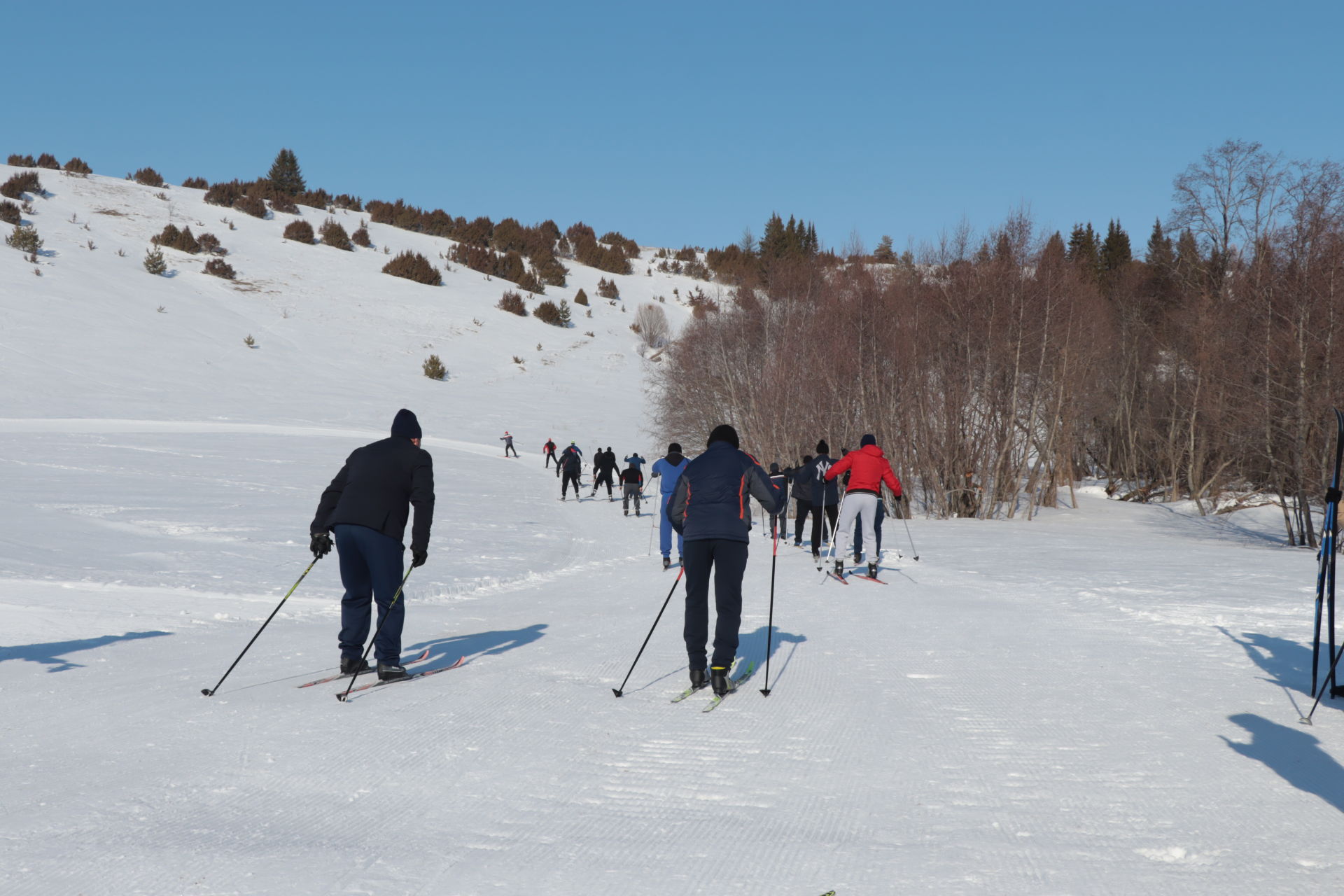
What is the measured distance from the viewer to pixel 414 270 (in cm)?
6272

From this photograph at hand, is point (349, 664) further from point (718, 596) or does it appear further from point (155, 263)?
point (155, 263)

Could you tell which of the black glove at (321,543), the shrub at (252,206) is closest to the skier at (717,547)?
the black glove at (321,543)

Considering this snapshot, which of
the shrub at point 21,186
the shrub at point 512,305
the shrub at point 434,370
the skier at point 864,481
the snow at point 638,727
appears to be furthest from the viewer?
the shrub at point 512,305

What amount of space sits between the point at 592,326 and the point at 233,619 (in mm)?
55643

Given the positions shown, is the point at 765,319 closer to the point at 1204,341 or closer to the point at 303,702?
the point at 1204,341

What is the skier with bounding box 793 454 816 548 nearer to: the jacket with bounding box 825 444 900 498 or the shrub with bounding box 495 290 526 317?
the jacket with bounding box 825 444 900 498

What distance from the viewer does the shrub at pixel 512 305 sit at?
202 ft

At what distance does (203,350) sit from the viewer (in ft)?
144

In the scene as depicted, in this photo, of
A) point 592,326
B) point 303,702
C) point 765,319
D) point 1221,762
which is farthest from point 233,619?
point 592,326

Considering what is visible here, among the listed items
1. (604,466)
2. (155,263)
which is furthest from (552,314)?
(604,466)

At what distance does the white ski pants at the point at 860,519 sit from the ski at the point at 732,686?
5.05 meters

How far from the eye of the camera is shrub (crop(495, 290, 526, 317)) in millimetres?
61438

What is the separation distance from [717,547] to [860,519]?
6.21 meters

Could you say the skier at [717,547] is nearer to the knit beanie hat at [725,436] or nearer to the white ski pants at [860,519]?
the knit beanie hat at [725,436]
